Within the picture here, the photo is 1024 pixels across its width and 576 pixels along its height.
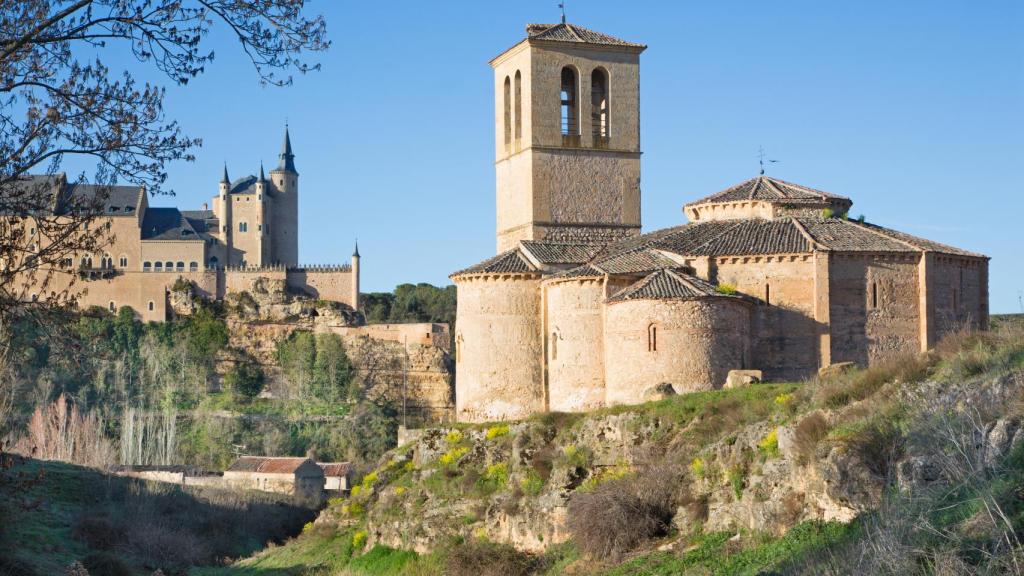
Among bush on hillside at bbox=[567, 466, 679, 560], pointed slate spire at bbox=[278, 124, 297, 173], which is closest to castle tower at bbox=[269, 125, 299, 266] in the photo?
pointed slate spire at bbox=[278, 124, 297, 173]

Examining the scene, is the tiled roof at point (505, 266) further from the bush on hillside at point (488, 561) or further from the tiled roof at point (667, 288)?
the bush on hillside at point (488, 561)

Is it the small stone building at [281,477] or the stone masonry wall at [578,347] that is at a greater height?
the stone masonry wall at [578,347]

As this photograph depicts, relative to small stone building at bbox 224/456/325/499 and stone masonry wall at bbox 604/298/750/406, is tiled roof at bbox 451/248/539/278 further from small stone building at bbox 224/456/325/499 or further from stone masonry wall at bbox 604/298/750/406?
small stone building at bbox 224/456/325/499

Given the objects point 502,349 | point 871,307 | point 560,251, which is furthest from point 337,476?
point 871,307

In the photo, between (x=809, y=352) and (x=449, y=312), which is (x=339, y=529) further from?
(x=449, y=312)

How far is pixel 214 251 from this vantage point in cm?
8400

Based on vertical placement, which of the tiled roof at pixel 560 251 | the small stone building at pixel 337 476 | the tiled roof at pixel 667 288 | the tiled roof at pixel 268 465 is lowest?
the small stone building at pixel 337 476

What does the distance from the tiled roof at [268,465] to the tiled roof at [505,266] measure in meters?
23.4

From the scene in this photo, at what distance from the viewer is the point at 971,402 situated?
1642cm

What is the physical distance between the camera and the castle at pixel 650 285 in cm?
2720

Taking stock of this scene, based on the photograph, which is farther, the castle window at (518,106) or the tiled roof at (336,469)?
the tiled roof at (336,469)

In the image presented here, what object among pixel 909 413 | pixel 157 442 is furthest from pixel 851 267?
pixel 157 442

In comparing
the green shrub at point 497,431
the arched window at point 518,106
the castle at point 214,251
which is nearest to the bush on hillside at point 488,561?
the green shrub at point 497,431

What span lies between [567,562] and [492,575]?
5.80 ft
